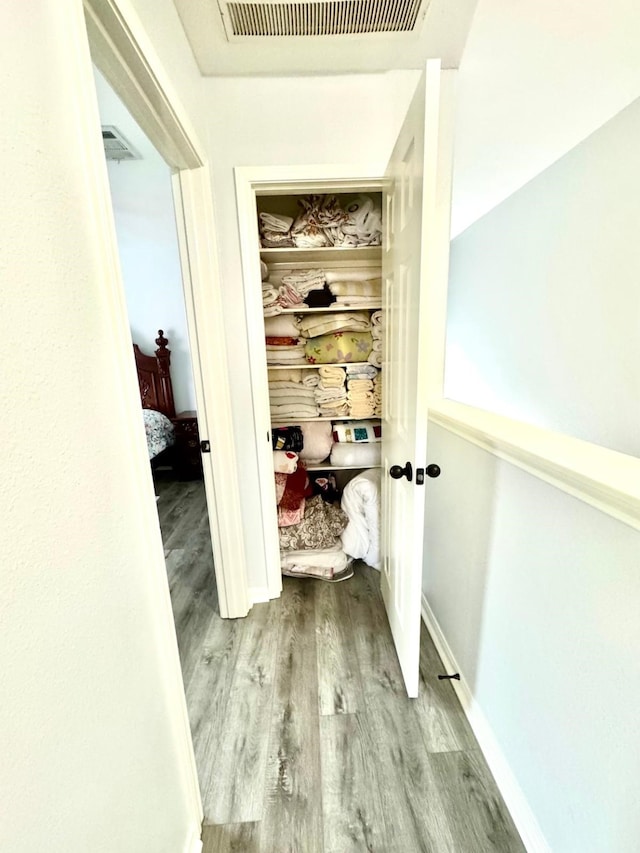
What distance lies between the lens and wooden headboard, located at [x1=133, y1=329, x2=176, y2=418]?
3.67 metres

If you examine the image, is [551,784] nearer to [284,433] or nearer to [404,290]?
[404,290]

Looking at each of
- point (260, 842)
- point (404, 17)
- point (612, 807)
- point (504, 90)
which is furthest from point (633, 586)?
point (504, 90)

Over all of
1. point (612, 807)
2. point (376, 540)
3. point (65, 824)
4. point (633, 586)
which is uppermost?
point (633, 586)

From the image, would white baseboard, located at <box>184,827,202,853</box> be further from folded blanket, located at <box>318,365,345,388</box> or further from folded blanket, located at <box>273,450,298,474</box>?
folded blanket, located at <box>318,365,345,388</box>

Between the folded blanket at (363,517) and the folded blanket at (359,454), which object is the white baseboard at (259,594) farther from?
the folded blanket at (359,454)

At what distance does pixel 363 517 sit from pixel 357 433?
499 mm

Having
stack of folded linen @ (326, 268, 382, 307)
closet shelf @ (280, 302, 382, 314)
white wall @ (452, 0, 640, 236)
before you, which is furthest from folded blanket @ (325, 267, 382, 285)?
white wall @ (452, 0, 640, 236)

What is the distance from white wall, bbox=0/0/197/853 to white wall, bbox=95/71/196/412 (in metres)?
3.00

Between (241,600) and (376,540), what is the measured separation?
82 cm

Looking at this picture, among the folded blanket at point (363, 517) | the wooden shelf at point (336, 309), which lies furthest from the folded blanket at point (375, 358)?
the folded blanket at point (363, 517)

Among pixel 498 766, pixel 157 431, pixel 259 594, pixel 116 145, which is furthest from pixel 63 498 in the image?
pixel 116 145

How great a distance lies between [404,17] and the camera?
128 centimetres

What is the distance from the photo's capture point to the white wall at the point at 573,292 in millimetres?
1758

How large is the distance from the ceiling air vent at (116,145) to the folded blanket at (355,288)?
2.24 metres
